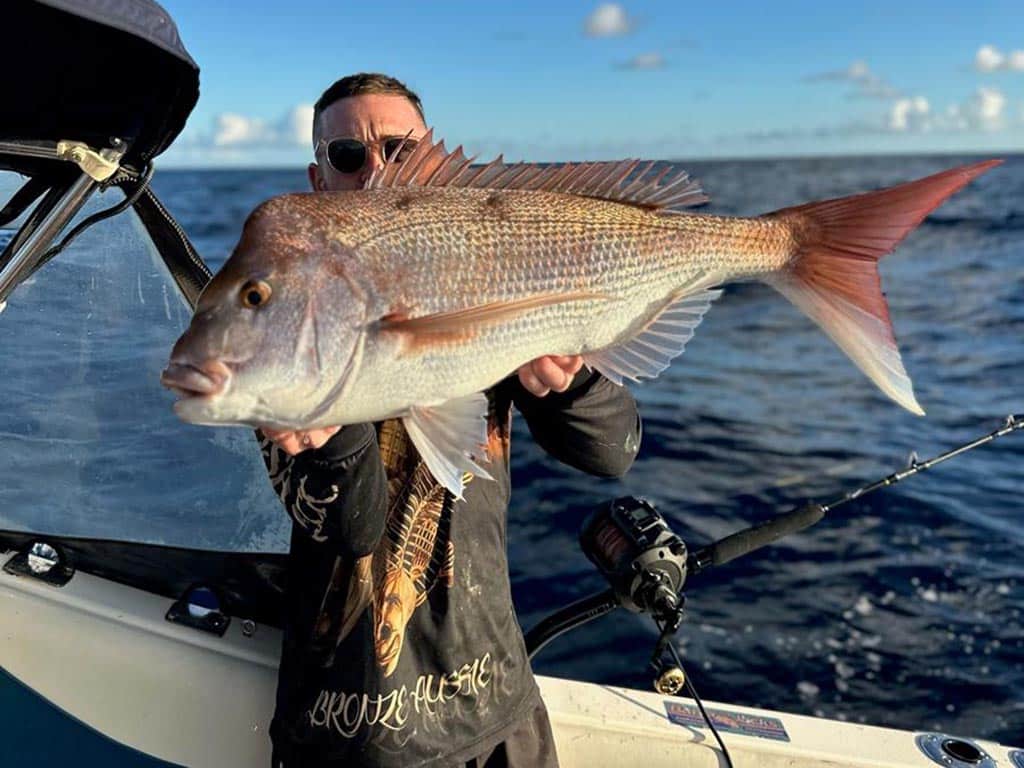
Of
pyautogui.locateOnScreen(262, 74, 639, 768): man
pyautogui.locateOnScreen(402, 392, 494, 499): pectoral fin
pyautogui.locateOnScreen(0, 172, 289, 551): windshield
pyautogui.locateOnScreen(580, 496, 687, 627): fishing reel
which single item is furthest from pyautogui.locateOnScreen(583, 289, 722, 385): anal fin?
pyautogui.locateOnScreen(0, 172, 289, 551): windshield

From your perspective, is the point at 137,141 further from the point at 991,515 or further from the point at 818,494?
the point at 991,515

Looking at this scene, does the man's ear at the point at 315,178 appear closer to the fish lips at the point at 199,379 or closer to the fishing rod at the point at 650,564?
the fish lips at the point at 199,379

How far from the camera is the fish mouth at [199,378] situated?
1605 mm

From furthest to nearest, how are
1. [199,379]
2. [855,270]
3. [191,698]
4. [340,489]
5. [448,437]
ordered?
[191,698], [855,270], [340,489], [448,437], [199,379]

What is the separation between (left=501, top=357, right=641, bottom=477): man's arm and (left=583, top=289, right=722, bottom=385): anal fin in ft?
0.79

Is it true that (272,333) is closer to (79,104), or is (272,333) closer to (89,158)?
(89,158)

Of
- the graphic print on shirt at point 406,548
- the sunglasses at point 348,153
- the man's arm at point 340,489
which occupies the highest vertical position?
the sunglasses at point 348,153

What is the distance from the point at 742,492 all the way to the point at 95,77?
21.9 feet

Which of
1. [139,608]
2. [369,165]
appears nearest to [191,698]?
[139,608]

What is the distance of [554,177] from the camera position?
2.20m

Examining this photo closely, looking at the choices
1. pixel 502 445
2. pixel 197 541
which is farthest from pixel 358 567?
pixel 197 541

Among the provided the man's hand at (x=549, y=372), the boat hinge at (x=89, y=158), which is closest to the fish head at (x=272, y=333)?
the man's hand at (x=549, y=372)

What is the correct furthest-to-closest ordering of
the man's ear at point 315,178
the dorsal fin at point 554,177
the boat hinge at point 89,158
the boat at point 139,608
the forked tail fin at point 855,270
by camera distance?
the boat at point 139,608 → the man's ear at point 315,178 → the boat hinge at point 89,158 → the forked tail fin at point 855,270 → the dorsal fin at point 554,177

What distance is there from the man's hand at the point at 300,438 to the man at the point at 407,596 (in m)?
0.31
